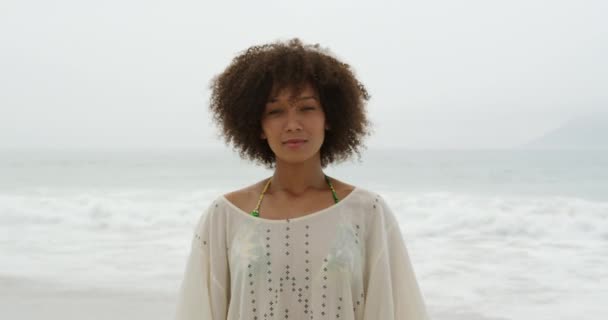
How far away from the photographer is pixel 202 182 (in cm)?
2073

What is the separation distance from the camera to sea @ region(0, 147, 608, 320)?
20.2ft

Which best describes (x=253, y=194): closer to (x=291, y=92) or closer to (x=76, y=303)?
(x=291, y=92)

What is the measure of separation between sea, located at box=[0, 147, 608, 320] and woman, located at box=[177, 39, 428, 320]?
0.28 meters

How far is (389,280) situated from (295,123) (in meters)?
0.50

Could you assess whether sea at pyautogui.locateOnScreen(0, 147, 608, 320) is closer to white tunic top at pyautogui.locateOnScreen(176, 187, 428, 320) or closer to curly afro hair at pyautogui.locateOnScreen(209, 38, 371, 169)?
curly afro hair at pyautogui.locateOnScreen(209, 38, 371, 169)

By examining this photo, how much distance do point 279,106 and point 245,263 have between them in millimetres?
429

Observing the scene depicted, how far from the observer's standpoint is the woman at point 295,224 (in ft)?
6.29

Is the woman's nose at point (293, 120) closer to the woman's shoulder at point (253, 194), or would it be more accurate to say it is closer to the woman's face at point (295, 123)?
the woman's face at point (295, 123)

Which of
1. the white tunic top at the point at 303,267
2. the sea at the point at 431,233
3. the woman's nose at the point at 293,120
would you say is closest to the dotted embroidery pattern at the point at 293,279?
the white tunic top at the point at 303,267

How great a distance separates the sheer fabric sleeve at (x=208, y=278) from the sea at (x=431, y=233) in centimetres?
31

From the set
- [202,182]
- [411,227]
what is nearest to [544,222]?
[411,227]

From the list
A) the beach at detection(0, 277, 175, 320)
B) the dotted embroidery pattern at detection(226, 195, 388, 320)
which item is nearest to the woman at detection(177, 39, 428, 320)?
the dotted embroidery pattern at detection(226, 195, 388, 320)

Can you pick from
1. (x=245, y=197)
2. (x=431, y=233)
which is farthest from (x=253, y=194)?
(x=431, y=233)

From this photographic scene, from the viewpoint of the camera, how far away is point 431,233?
9.66 meters
